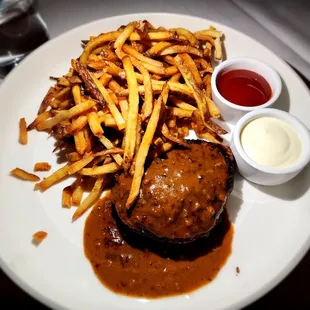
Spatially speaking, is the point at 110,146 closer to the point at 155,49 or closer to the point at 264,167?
the point at 155,49

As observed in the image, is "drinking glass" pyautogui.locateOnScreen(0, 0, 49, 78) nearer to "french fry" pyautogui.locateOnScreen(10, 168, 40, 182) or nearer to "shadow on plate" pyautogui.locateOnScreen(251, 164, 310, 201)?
"french fry" pyautogui.locateOnScreen(10, 168, 40, 182)

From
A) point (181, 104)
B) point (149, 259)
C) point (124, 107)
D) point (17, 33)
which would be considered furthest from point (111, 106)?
point (17, 33)

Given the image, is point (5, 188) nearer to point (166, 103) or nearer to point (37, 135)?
point (37, 135)

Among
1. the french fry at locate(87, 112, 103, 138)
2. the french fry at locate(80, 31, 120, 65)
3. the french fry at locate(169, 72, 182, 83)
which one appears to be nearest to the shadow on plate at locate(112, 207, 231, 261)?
the french fry at locate(87, 112, 103, 138)

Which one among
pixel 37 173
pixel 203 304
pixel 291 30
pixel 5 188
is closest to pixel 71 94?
pixel 37 173

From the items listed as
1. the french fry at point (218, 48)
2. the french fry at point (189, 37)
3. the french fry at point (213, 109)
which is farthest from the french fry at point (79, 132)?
the french fry at point (218, 48)

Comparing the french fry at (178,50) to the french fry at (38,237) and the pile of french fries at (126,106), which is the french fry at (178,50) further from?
the french fry at (38,237)
